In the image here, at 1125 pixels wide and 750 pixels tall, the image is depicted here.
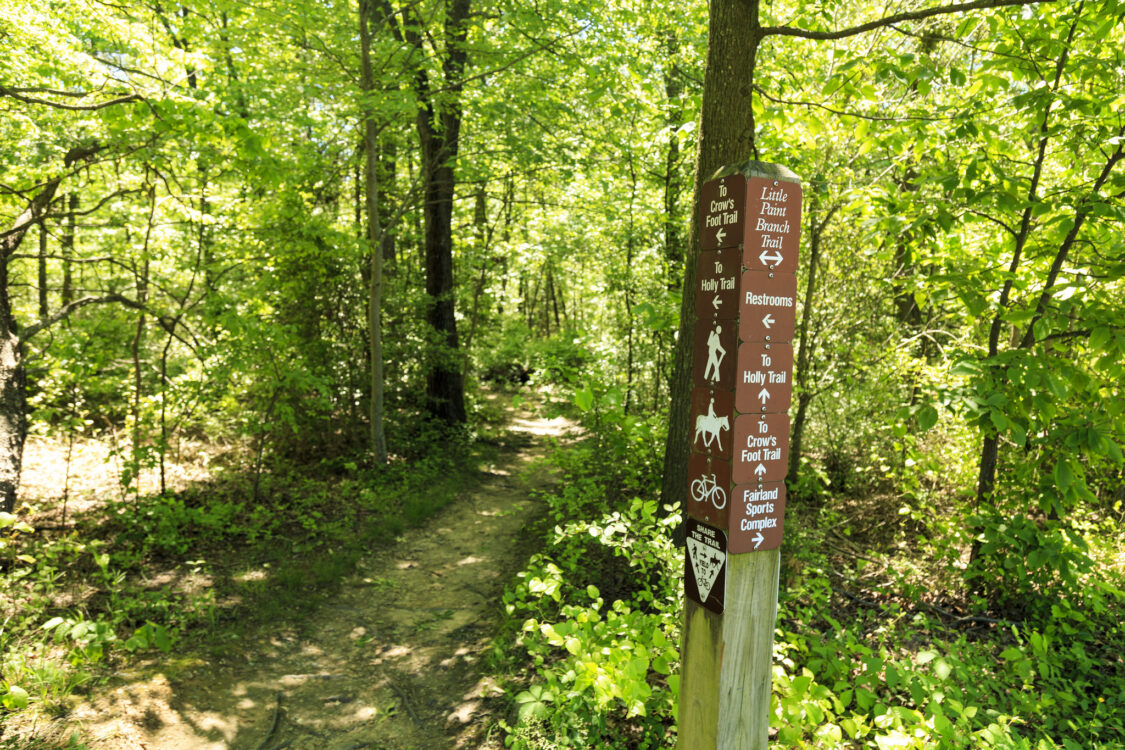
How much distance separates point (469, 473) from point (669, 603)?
21.7 ft

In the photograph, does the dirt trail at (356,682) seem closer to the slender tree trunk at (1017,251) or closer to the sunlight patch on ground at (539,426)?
the slender tree trunk at (1017,251)

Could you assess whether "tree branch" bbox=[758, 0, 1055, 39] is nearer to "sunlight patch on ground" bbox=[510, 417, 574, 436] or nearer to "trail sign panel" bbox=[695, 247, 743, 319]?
"trail sign panel" bbox=[695, 247, 743, 319]

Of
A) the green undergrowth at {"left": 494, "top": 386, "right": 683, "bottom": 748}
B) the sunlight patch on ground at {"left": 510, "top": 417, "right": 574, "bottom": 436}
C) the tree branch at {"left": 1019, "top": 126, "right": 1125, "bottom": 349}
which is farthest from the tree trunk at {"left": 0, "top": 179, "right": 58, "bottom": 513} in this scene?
the sunlight patch on ground at {"left": 510, "top": 417, "right": 574, "bottom": 436}

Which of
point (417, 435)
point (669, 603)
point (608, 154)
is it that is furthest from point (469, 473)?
point (669, 603)

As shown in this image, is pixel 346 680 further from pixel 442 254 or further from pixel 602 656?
pixel 442 254

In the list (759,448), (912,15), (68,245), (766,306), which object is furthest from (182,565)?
(912,15)

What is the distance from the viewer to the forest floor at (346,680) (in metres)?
3.69

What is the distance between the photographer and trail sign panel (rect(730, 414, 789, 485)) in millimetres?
2385

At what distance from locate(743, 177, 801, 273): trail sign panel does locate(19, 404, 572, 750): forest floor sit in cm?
311

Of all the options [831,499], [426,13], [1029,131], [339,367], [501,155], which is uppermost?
[426,13]

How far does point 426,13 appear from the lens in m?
9.14

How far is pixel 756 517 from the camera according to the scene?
243cm

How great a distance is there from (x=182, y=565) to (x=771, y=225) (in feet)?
20.6

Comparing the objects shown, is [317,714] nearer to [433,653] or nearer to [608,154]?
[433,653]
